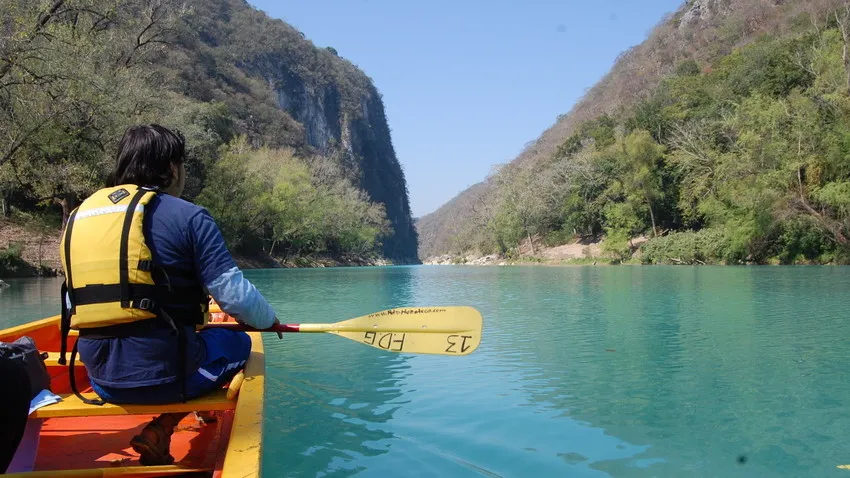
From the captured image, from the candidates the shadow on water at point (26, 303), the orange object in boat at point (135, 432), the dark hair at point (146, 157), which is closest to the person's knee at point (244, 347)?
the orange object in boat at point (135, 432)

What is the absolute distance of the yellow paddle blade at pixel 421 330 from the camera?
3.66 meters

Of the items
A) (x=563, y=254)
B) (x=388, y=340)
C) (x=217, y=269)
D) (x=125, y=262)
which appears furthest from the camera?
(x=563, y=254)

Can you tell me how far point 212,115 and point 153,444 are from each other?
46.0 m

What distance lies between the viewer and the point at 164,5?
2555 cm

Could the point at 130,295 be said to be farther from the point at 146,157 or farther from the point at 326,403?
the point at 326,403

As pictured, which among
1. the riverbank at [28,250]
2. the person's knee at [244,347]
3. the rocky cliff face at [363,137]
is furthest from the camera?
the rocky cliff face at [363,137]

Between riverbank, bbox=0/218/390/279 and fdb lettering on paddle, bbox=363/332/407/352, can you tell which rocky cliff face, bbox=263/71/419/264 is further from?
fdb lettering on paddle, bbox=363/332/407/352

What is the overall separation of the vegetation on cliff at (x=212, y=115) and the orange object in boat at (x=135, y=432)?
1226cm

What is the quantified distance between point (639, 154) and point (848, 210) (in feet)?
55.8

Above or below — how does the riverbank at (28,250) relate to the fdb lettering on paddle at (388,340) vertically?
above

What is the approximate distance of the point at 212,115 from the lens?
45.1 meters

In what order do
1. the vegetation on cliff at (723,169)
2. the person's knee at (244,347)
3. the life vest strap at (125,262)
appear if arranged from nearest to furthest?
the life vest strap at (125,262) → the person's knee at (244,347) → the vegetation on cliff at (723,169)

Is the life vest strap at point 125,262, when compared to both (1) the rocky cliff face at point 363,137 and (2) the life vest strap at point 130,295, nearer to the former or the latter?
(2) the life vest strap at point 130,295

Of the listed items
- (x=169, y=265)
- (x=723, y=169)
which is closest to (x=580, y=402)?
(x=169, y=265)
